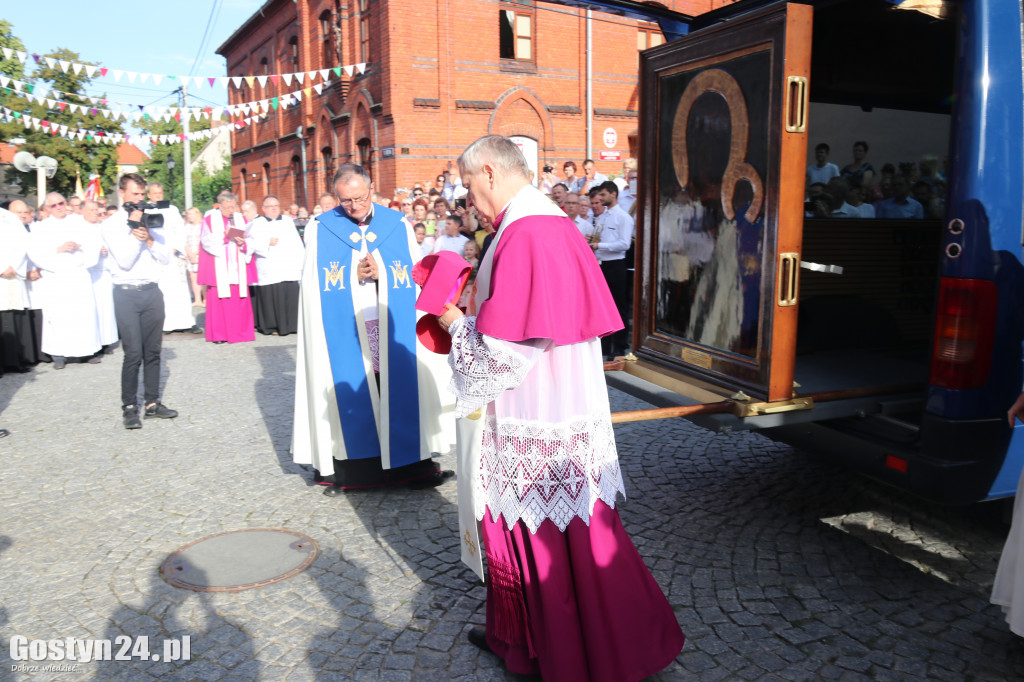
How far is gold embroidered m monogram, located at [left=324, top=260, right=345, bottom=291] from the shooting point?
4.92 metres

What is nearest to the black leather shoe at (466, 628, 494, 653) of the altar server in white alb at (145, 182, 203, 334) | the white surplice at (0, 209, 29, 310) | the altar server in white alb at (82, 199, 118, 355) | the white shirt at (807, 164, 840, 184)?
the white shirt at (807, 164, 840, 184)

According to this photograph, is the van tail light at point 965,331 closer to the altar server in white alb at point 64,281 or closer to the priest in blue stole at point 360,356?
the priest in blue stole at point 360,356

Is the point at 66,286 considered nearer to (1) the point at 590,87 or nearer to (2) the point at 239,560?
(2) the point at 239,560

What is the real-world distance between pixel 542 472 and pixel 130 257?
4980mm

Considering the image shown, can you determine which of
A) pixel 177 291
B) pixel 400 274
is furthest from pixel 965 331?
pixel 177 291

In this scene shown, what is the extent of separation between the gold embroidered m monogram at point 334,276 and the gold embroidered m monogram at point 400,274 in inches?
12.5

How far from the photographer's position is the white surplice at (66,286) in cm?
974

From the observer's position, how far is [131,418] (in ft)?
21.8

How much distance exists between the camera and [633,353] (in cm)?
511

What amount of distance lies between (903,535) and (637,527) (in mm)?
1419

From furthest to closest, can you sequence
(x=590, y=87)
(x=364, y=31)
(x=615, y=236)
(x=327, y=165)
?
(x=327, y=165), (x=590, y=87), (x=364, y=31), (x=615, y=236)

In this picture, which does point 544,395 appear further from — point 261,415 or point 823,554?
point 261,415

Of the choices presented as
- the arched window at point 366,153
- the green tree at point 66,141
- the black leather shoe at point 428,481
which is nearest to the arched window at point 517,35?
the arched window at point 366,153

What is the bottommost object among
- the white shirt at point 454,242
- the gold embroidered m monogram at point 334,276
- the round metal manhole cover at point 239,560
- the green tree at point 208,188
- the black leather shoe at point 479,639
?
the round metal manhole cover at point 239,560
